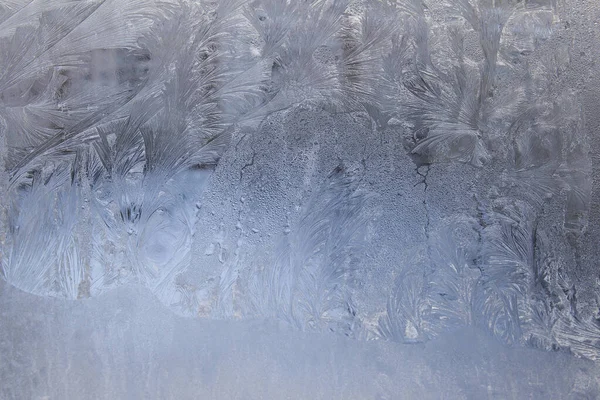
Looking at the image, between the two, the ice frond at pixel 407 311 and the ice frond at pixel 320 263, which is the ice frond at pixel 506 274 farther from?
the ice frond at pixel 320 263

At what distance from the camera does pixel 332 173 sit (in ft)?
4.17

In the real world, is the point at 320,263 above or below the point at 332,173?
below

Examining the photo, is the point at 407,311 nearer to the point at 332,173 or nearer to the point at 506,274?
the point at 506,274

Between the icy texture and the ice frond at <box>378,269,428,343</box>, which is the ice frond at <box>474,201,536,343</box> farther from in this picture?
the ice frond at <box>378,269,428,343</box>

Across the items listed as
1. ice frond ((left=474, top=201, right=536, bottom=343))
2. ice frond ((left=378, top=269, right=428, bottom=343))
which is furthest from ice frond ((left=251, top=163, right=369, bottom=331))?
ice frond ((left=474, top=201, right=536, bottom=343))

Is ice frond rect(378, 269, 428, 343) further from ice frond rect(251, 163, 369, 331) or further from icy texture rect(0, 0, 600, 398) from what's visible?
ice frond rect(251, 163, 369, 331)

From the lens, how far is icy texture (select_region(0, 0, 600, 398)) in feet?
4.09

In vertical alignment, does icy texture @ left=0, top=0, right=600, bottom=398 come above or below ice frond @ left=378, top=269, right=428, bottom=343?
above

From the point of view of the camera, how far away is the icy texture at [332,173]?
1.25 meters

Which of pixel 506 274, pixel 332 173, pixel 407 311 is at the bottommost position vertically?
pixel 407 311

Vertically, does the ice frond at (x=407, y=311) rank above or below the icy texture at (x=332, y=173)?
below

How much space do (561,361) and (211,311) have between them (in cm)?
97

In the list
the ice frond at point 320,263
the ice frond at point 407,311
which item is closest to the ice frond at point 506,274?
the ice frond at point 407,311

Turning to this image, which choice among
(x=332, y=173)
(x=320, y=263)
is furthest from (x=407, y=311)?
(x=332, y=173)
